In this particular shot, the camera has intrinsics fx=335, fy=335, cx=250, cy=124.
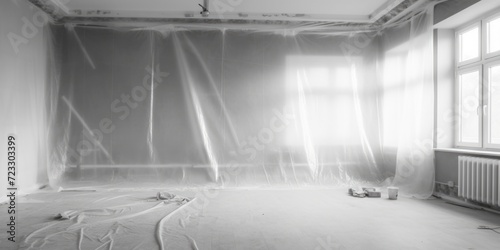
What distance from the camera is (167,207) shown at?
303 cm

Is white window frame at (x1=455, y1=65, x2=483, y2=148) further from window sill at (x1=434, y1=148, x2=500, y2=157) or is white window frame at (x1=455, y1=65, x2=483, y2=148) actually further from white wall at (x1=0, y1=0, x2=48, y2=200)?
white wall at (x1=0, y1=0, x2=48, y2=200)

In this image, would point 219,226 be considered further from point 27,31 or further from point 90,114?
point 27,31

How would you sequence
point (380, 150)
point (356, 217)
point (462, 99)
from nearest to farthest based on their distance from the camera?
point (356, 217) < point (462, 99) < point (380, 150)

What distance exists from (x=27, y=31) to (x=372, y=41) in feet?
13.4

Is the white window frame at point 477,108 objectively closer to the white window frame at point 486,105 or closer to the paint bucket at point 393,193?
the white window frame at point 486,105

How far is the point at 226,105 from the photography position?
13.8ft

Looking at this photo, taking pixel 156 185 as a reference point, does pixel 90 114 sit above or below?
above

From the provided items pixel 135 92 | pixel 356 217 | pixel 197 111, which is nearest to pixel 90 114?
pixel 135 92

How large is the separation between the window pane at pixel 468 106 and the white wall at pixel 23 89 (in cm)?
453

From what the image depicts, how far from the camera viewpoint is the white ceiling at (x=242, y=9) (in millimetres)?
3791

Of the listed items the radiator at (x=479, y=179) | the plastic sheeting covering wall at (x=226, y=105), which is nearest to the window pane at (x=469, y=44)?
the plastic sheeting covering wall at (x=226, y=105)

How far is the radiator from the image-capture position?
275 centimetres

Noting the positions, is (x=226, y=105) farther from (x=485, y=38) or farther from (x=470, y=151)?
(x=485, y=38)

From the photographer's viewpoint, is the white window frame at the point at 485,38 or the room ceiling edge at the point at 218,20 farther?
the room ceiling edge at the point at 218,20
